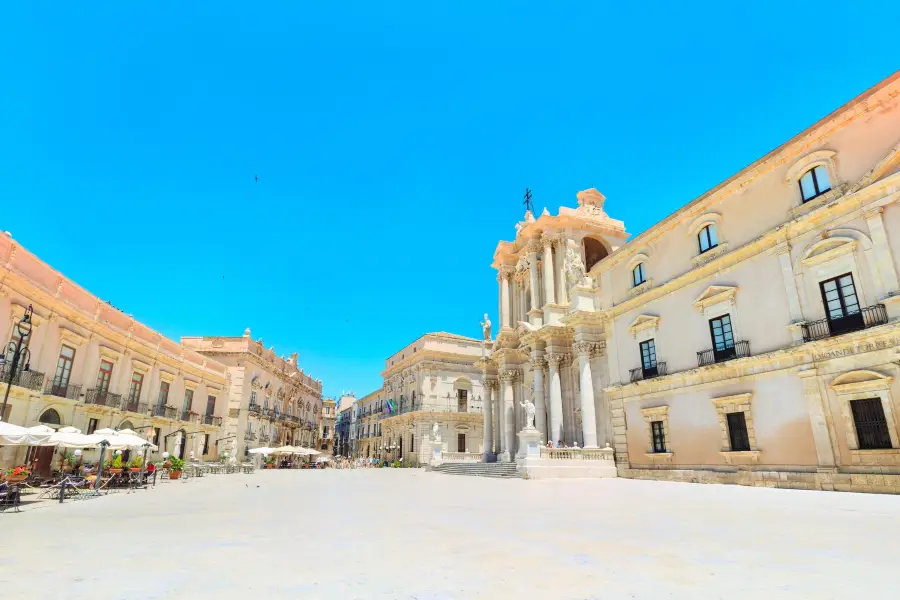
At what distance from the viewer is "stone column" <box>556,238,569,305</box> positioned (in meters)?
28.6

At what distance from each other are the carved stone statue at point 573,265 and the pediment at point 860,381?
12.8m

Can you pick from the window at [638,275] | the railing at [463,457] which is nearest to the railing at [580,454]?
the window at [638,275]

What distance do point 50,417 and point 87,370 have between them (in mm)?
2724

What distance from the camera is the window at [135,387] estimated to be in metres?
25.6

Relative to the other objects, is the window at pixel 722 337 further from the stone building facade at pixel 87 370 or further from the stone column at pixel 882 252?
the stone building facade at pixel 87 370

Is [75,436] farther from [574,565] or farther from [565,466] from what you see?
[565,466]

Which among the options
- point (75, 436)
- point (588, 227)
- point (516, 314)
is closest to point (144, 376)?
point (75, 436)

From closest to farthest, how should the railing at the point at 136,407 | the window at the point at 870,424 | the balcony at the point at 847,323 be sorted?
the window at the point at 870,424 < the balcony at the point at 847,323 < the railing at the point at 136,407

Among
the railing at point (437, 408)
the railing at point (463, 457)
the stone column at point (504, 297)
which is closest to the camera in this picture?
the stone column at point (504, 297)

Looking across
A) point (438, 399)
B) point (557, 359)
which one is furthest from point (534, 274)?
point (438, 399)

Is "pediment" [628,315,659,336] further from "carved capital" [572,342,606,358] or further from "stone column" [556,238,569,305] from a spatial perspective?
"stone column" [556,238,569,305]

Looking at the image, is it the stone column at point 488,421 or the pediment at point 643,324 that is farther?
the stone column at point 488,421

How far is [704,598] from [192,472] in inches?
1018

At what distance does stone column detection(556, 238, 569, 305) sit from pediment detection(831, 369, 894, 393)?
52.8 ft
